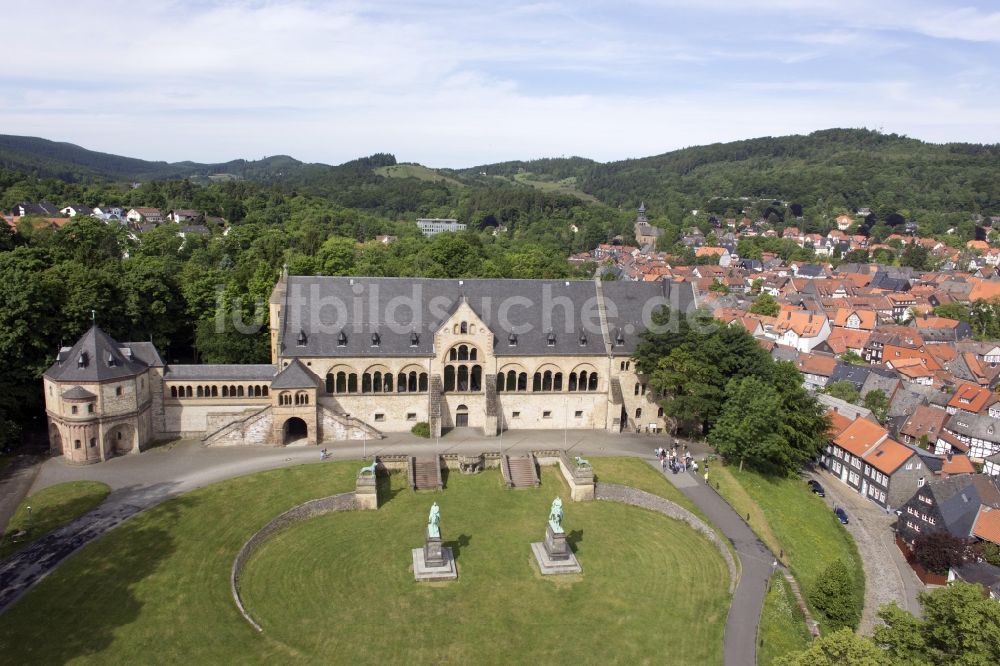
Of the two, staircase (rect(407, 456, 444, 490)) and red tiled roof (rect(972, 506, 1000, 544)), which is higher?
staircase (rect(407, 456, 444, 490))

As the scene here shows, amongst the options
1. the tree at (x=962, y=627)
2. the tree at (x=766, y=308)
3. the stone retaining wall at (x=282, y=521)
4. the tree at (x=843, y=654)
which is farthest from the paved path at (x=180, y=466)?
the tree at (x=766, y=308)

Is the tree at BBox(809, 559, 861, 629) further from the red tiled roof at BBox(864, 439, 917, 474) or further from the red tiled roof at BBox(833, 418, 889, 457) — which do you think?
the red tiled roof at BBox(833, 418, 889, 457)

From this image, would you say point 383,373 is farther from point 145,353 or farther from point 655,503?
point 655,503

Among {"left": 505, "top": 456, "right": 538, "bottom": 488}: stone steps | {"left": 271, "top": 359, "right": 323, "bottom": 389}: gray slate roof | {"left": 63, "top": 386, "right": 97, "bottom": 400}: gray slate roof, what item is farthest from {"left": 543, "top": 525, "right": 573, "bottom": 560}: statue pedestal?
{"left": 63, "top": 386, "right": 97, "bottom": 400}: gray slate roof

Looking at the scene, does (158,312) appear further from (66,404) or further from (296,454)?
(296,454)

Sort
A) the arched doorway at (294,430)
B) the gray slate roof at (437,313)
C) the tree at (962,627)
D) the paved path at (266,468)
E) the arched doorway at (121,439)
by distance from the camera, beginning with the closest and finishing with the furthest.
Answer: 1. the tree at (962,627)
2. the paved path at (266,468)
3. the arched doorway at (121,439)
4. the arched doorway at (294,430)
5. the gray slate roof at (437,313)

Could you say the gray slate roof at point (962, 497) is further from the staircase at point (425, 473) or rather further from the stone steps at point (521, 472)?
the staircase at point (425, 473)

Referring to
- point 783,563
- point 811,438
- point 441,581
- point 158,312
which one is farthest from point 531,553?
point 158,312
